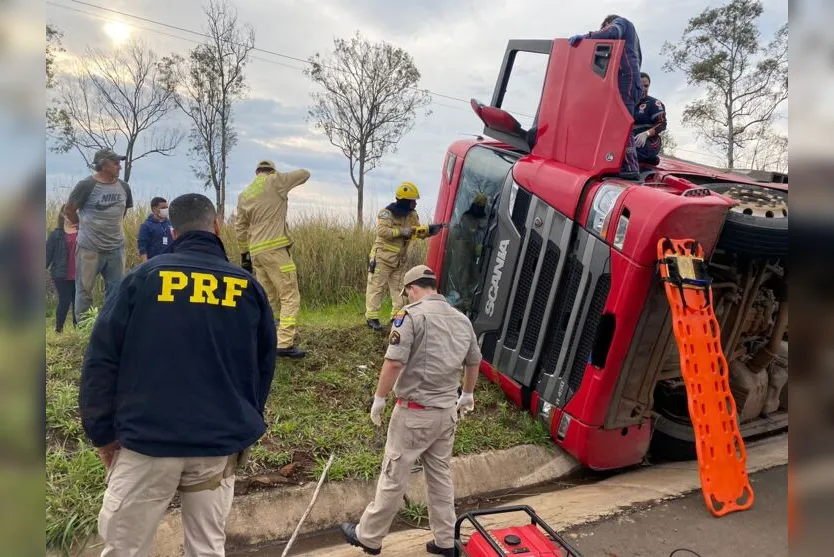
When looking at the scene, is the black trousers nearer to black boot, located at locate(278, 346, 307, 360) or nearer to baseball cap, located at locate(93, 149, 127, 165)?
baseball cap, located at locate(93, 149, 127, 165)

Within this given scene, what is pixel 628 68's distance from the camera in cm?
430

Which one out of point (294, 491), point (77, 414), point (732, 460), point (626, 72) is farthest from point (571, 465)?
point (77, 414)

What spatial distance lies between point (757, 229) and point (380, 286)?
4012 mm

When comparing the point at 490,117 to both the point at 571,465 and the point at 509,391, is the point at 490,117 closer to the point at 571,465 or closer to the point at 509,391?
the point at 509,391

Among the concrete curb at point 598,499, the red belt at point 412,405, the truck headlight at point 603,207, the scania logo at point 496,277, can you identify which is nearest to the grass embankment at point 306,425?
the concrete curb at point 598,499

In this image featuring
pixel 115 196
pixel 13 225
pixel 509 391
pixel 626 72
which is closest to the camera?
pixel 13 225

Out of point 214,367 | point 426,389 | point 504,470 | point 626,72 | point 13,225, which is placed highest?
point 626,72

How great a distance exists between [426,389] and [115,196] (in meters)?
4.22

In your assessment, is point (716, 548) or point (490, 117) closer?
point (716, 548)

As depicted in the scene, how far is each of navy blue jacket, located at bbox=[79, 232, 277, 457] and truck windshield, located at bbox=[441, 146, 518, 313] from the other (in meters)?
3.23

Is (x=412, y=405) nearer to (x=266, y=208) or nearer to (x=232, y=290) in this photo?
(x=232, y=290)

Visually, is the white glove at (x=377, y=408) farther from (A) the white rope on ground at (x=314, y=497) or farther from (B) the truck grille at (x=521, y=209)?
(B) the truck grille at (x=521, y=209)

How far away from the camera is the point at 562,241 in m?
4.36

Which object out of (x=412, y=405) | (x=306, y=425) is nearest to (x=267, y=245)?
(x=306, y=425)
